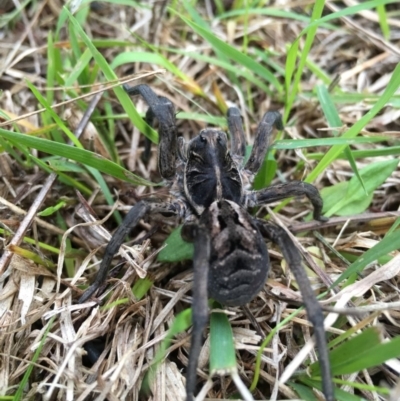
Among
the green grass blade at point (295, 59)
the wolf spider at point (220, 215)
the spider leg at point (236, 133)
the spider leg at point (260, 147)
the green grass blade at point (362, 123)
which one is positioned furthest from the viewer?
the spider leg at point (236, 133)

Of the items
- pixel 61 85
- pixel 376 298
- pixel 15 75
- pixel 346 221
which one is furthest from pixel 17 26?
pixel 376 298

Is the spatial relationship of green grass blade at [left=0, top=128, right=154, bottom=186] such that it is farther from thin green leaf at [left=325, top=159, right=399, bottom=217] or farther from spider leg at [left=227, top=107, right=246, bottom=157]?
thin green leaf at [left=325, top=159, right=399, bottom=217]

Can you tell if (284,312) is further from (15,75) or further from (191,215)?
(15,75)

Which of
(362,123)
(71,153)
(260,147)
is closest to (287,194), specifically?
(260,147)

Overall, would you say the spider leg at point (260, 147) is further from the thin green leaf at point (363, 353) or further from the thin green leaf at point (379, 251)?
the thin green leaf at point (363, 353)

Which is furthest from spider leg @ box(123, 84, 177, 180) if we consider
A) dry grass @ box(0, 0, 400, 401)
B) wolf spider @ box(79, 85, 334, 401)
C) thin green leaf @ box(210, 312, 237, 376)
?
thin green leaf @ box(210, 312, 237, 376)

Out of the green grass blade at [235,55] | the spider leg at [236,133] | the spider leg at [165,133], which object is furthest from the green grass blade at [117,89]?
the green grass blade at [235,55]
